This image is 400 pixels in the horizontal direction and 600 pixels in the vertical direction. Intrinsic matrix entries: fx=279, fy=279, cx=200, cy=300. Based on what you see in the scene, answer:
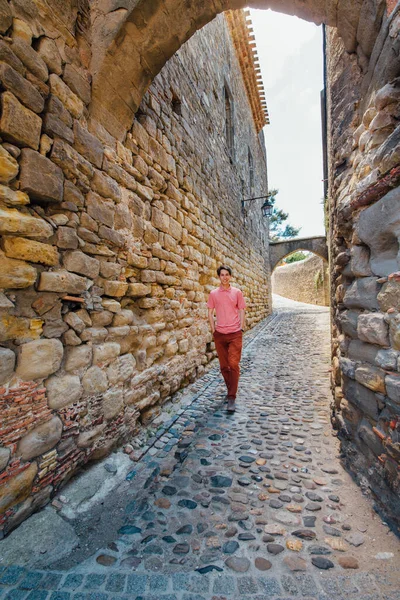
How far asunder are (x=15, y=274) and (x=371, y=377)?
2.07m

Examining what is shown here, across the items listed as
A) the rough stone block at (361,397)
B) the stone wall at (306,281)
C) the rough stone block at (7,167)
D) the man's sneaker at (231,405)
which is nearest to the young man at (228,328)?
the man's sneaker at (231,405)

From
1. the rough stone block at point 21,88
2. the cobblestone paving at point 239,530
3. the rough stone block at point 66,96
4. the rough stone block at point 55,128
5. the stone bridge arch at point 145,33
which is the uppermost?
the stone bridge arch at point 145,33

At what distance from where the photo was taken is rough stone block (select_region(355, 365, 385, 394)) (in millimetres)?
1565

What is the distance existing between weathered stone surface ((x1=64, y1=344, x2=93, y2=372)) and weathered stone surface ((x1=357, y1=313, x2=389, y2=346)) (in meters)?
1.80

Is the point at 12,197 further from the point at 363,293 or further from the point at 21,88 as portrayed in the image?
the point at 363,293

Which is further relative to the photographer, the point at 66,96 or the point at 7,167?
the point at 66,96

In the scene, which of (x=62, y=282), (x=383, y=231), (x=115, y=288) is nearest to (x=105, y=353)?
(x=115, y=288)

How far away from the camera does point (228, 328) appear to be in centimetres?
325

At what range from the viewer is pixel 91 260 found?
1981 millimetres

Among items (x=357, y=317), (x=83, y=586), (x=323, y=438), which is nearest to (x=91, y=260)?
(x=83, y=586)

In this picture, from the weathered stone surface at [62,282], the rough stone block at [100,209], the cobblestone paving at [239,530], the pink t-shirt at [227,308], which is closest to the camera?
the cobblestone paving at [239,530]

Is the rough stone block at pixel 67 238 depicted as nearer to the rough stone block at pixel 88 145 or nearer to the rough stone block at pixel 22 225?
the rough stone block at pixel 22 225

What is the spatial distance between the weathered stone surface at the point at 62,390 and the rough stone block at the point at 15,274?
58cm

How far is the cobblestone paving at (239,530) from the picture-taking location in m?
1.17
